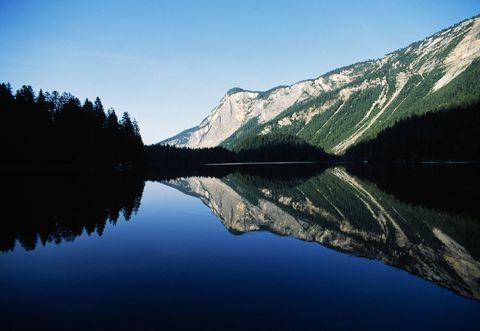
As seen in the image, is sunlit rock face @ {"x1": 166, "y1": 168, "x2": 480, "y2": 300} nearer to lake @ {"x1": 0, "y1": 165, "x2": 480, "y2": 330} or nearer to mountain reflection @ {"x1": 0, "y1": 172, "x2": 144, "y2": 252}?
lake @ {"x1": 0, "y1": 165, "x2": 480, "y2": 330}

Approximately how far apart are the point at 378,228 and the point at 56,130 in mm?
80692

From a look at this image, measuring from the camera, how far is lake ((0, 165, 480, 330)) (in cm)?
1064

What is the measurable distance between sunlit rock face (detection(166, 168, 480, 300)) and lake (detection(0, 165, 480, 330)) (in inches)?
3.6

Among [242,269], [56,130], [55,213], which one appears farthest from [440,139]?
[242,269]

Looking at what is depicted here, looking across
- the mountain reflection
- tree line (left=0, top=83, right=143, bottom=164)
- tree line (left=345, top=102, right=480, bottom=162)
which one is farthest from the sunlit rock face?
tree line (left=345, top=102, right=480, bottom=162)

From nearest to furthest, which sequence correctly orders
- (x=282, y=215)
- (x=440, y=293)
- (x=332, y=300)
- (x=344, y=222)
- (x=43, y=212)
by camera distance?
(x=332, y=300), (x=440, y=293), (x=344, y=222), (x=43, y=212), (x=282, y=215)

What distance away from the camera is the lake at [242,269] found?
34.9 ft

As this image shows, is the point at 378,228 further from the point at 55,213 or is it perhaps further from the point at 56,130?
the point at 56,130

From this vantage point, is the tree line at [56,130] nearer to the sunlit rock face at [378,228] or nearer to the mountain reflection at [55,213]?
the mountain reflection at [55,213]

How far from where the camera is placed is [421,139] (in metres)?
164

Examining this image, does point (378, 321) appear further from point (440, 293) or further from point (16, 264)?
A: point (16, 264)

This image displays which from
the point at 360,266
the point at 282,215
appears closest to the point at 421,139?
the point at 282,215

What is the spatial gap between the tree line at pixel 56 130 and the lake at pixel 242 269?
52032mm

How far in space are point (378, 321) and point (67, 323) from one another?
9.34 meters
